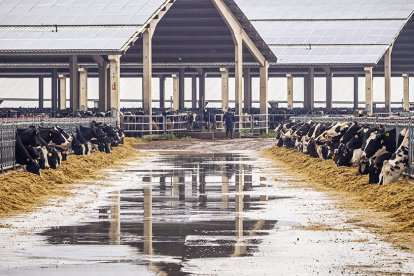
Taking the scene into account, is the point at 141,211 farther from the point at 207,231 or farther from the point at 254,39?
the point at 254,39

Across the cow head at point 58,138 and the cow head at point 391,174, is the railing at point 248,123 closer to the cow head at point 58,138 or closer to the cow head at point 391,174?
the cow head at point 58,138

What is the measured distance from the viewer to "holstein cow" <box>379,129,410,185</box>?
23562 mm

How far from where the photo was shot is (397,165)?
23672 millimetres

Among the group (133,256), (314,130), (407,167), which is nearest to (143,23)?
(314,130)

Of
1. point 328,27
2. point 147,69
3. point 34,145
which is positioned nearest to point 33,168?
point 34,145

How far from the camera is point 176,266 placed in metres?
13.2

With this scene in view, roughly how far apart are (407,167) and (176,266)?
37.1 feet

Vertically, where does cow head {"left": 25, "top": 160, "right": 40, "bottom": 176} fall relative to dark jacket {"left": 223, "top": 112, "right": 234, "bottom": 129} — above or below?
below

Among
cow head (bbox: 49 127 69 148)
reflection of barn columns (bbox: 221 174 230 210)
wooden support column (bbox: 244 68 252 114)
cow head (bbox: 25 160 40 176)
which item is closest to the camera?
reflection of barn columns (bbox: 221 174 230 210)

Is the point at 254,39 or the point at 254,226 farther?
the point at 254,39

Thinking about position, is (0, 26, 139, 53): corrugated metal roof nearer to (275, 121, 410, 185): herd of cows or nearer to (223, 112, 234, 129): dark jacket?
(223, 112, 234, 129): dark jacket

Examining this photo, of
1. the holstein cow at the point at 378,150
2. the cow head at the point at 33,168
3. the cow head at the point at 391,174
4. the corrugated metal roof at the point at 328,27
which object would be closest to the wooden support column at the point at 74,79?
the corrugated metal roof at the point at 328,27

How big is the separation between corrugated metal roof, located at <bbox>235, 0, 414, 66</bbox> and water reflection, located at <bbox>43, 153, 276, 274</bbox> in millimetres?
46291

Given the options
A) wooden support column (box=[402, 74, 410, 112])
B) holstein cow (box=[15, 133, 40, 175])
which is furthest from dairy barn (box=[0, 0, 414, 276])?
wooden support column (box=[402, 74, 410, 112])
